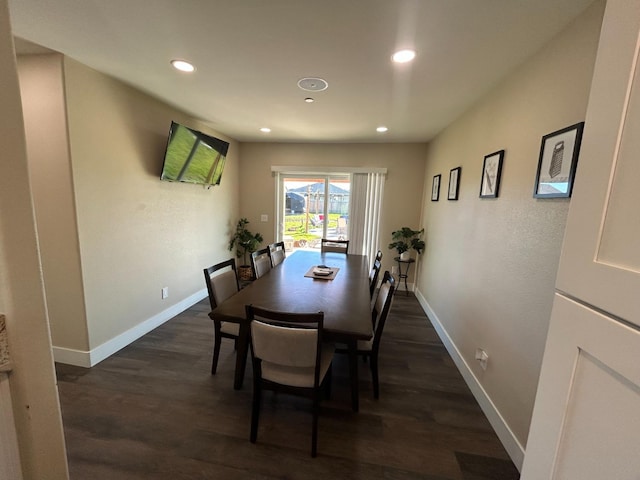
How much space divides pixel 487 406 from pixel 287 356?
5.10ft

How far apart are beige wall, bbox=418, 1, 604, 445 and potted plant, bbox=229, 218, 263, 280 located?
3.32 m

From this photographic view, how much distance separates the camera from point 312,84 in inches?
85.3

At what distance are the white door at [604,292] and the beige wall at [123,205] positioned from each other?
117 inches

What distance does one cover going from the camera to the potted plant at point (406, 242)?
4117mm

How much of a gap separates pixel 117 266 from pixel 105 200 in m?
0.63

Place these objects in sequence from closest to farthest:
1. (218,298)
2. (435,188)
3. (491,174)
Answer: (491,174) < (218,298) < (435,188)

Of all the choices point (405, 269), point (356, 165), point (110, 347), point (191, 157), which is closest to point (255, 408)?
point (110, 347)

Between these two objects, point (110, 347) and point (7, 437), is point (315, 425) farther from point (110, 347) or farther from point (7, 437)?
point (110, 347)

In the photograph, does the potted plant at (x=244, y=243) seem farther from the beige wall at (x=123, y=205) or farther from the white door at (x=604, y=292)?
the white door at (x=604, y=292)

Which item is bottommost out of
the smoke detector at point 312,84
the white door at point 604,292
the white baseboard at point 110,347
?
the white baseboard at point 110,347

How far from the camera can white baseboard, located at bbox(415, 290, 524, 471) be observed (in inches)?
60.3

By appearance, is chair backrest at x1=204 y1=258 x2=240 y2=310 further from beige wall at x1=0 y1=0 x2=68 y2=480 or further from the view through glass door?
the view through glass door

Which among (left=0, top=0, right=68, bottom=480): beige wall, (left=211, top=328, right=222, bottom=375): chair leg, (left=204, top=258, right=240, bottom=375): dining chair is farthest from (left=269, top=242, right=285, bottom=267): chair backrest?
(left=0, top=0, right=68, bottom=480): beige wall

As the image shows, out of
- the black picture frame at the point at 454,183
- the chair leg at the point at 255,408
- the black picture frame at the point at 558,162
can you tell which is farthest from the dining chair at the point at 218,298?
the black picture frame at the point at 454,183
